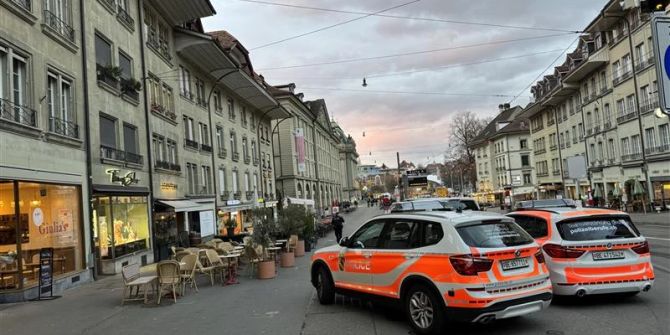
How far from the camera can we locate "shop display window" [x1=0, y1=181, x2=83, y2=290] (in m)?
12.1

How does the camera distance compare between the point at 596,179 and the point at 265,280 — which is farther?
the point at 596,179

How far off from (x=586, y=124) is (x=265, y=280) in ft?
146

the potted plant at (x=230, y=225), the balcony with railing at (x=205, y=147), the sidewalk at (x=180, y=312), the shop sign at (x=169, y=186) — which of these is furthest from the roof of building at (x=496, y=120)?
the sidewalk at (x=180, y=312)

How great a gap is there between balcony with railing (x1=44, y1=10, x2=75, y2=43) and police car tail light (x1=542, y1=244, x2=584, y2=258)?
1390cm

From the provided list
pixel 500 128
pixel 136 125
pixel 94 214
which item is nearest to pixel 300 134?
pixel 136 125

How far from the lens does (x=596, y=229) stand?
799 cm

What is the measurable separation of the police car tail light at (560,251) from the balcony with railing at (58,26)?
45.6 feet

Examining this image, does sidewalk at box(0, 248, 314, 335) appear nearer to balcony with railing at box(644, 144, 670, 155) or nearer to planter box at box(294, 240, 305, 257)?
planter box at box(294, 240, 305, 257)

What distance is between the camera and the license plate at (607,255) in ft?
25.5

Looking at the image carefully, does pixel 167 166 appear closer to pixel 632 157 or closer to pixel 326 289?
pixel 326 289

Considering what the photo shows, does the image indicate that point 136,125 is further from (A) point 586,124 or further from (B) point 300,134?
(A) point 586,124

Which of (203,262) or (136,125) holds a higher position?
(136,125)

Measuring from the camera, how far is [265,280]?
13.5 metres

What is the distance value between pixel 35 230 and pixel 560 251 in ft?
40.5
